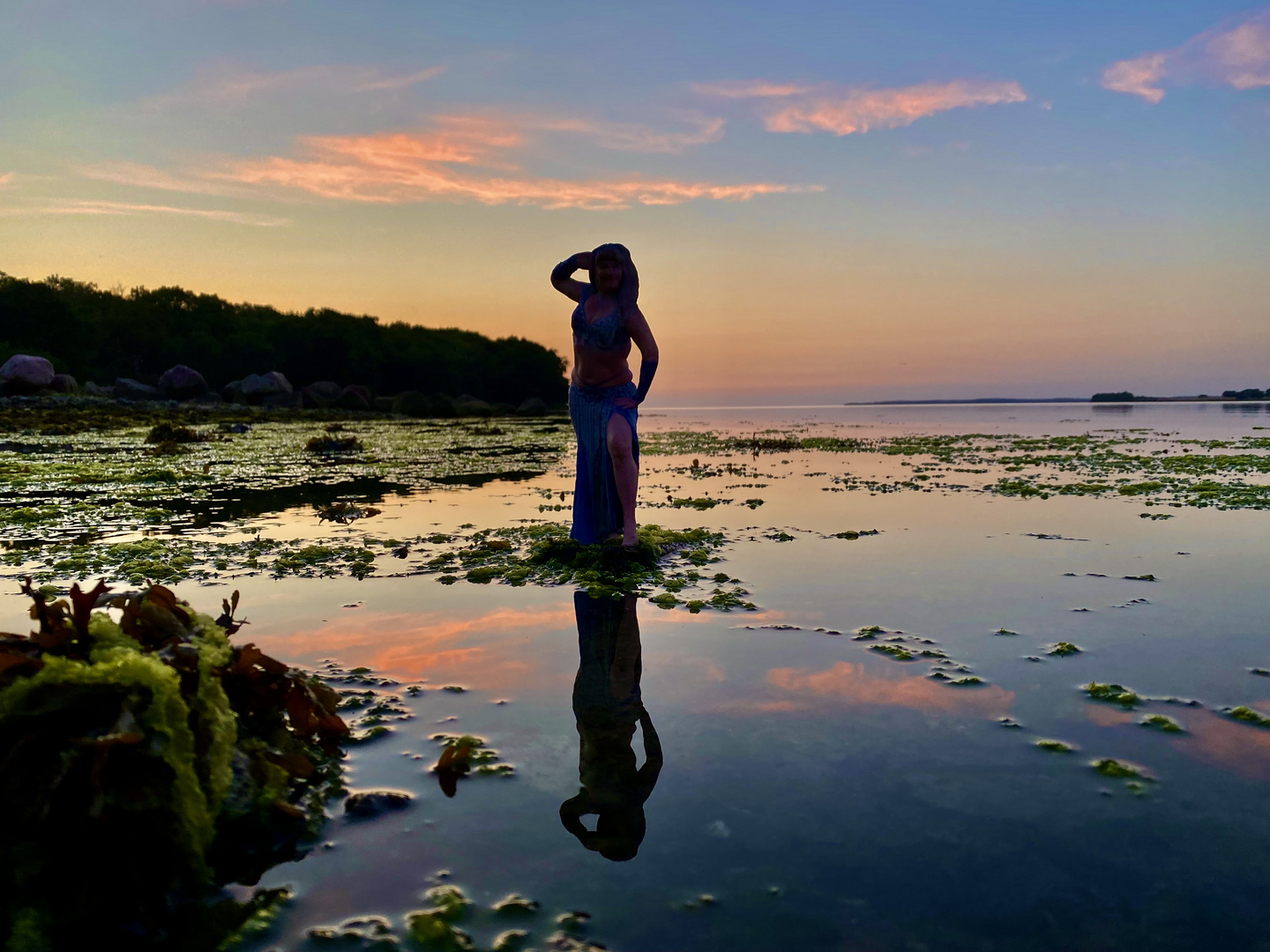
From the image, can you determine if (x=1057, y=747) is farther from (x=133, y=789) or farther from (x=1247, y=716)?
(x=133, y=789)

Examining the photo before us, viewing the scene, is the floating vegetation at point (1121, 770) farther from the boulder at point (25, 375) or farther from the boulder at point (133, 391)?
the boulder at point (133, 391)

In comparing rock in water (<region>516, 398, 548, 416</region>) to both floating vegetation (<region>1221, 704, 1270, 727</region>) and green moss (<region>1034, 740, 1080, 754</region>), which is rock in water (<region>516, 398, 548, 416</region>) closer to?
floating vegetation (<region>1221, 704, 1270, 727</region>)

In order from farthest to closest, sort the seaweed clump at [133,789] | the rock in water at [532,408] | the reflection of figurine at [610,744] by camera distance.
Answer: the rock in water at [532,408]
the reflection of figurine at [610,744]
the seaweed clump at [133,789]

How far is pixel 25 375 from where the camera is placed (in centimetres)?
4284

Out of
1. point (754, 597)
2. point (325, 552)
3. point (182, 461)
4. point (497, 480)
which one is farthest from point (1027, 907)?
point (182, 461)

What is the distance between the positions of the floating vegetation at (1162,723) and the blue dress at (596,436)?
4738mm

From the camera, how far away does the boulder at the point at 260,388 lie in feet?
183

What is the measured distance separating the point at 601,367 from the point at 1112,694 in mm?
4963

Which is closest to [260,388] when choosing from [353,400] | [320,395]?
Result: [320,395]

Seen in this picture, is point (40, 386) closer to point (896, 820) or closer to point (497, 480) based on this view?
point (497, 480)

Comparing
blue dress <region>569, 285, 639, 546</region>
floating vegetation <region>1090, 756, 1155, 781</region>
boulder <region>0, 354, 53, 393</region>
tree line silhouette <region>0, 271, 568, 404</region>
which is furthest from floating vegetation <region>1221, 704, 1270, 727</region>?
tree line silhouette <region>0, 271, 568, 404</region>

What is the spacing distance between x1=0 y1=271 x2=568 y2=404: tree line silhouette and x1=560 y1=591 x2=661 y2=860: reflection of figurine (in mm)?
65137

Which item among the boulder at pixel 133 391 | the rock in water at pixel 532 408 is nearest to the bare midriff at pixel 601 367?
the boulder at pixel 133 391

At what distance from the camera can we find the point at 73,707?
2.42 m
